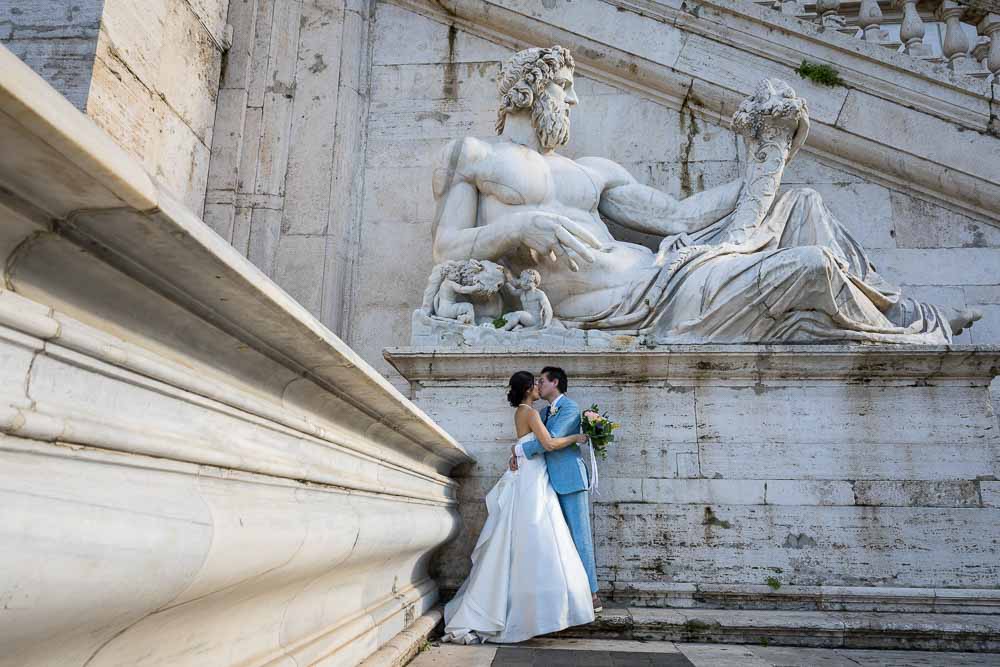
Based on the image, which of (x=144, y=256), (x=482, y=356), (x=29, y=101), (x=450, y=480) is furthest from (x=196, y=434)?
(x=482, y=356)

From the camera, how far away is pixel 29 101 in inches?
33.0

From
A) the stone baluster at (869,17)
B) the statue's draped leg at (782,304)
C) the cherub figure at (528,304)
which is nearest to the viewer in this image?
the statue's draped leg at (782,304)

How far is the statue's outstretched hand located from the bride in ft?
4.82

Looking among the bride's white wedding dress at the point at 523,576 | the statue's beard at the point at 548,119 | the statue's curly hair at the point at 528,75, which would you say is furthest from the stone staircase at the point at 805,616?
the statue's curly hair at the point at 528,75

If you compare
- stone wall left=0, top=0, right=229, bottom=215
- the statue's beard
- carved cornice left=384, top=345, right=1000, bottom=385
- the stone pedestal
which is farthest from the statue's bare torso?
stone wall left=0, top=0, right=229, bottom=215

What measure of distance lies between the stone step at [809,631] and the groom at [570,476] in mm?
175

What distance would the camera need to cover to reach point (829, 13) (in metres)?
6.76

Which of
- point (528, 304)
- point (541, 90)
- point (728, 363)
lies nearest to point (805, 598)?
point (728, 363)

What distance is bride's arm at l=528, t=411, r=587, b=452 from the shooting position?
11.7 feet

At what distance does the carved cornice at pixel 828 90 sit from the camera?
19.9ft

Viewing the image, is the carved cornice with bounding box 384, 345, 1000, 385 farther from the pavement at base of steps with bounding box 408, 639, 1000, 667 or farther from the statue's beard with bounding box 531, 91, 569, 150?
the statue's beard with bounding box 531, 91, 569, 150

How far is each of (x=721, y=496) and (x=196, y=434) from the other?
10.7 ft

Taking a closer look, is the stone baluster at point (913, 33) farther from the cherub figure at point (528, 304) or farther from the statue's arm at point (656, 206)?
the cherub figure at point (528, 304)

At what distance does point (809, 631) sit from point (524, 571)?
1314 millimetres
